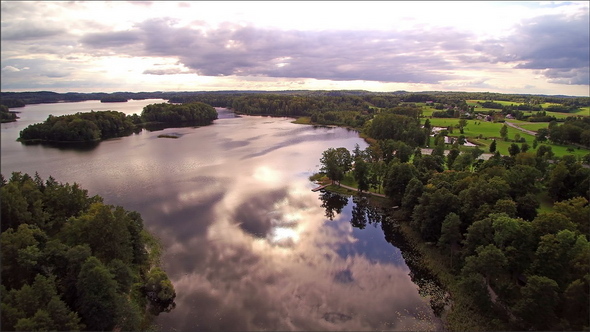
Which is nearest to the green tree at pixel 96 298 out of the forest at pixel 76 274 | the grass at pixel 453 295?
the forest at pixel 76 274

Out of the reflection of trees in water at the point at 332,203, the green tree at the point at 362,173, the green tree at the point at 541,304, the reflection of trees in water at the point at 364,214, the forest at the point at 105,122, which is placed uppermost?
the forest at the point at 105,122

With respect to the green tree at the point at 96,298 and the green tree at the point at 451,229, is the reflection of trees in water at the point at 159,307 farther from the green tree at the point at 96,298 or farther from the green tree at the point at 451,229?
the green tree at the point at 451,229

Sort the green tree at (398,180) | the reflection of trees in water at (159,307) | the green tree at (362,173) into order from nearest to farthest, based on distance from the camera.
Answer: the reflection of trees in water at (159,307)
the green tree at (398,180)
the green tree at (362,173)

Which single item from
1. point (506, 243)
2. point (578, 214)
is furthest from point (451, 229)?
point (578, 214)

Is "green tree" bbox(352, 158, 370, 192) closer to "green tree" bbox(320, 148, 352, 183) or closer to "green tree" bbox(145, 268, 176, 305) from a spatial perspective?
"green tree" bbox(320, 148, 352, 183)

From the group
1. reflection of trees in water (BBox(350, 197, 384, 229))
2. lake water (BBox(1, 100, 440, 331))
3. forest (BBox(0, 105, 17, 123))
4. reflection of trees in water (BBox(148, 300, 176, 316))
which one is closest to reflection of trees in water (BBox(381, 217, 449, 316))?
lake water (BBox(1, 100, 440, 331))

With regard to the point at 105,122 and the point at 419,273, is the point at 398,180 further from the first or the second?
the point at 105,122

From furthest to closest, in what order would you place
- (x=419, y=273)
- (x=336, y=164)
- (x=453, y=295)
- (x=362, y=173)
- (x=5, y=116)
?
(x=5, y=116), (x=336, y=164), (x=362, y=173), (x=419, y=273), (x=453, y=295)
